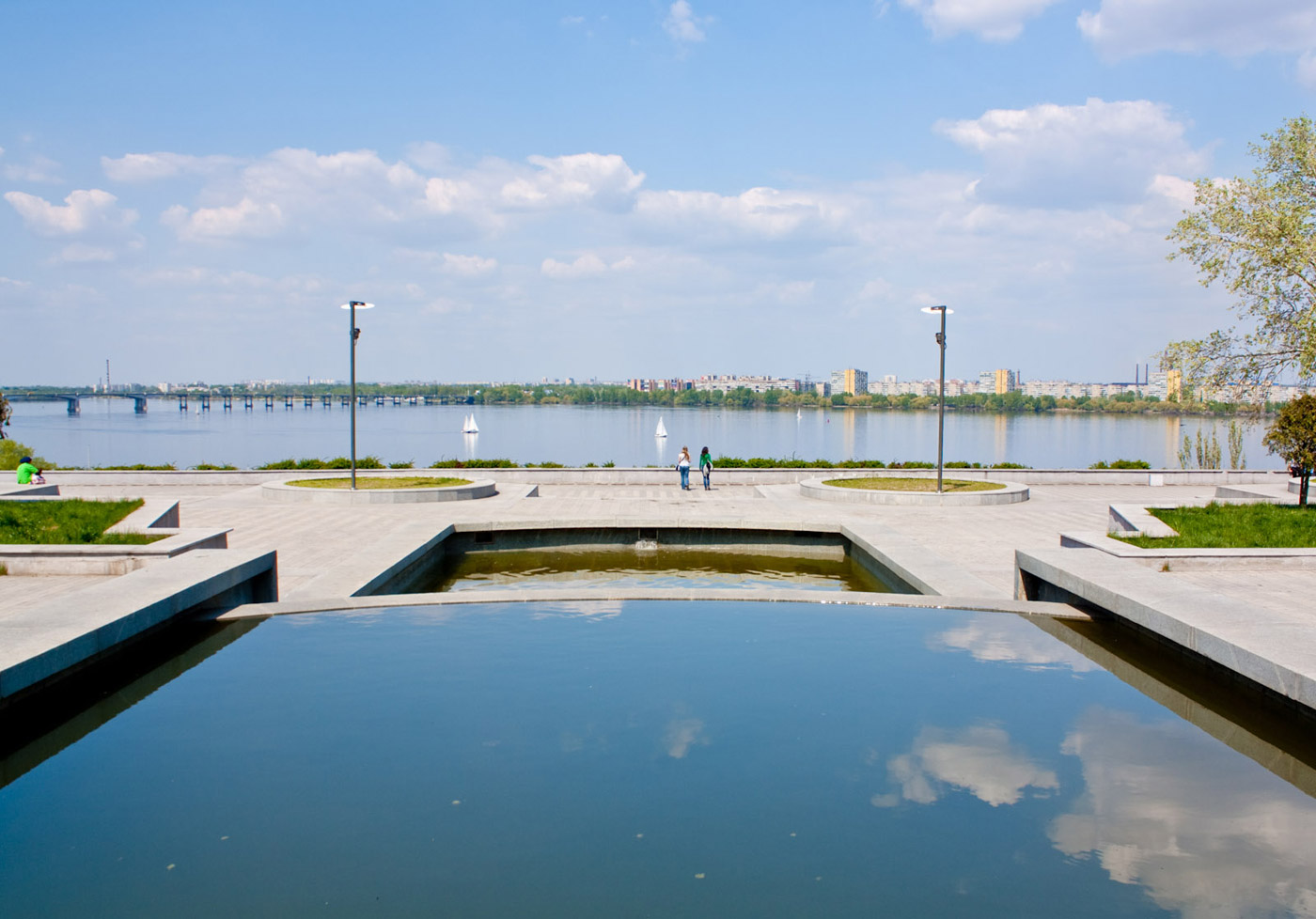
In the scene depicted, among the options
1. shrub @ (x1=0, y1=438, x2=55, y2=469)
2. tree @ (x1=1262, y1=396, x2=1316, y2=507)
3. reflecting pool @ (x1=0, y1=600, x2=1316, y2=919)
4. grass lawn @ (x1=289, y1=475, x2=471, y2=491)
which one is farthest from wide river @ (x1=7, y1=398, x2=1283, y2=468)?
reflecting pool @ (x1=0, y1=600, x2=1316, y2=919)

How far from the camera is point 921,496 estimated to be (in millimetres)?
18516

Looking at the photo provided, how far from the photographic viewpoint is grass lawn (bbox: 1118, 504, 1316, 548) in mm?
10789

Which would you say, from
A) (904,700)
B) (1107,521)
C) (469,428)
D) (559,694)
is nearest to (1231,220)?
(1107,521)

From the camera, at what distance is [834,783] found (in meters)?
4.70

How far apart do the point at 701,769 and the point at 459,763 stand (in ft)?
4.15

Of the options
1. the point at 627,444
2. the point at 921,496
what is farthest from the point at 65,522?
the point at 627,444

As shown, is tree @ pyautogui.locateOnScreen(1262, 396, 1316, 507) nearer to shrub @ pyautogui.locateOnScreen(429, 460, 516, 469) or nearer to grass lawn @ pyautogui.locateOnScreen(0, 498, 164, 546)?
grass lawn @ pyautogui.locateOnScreen(0, 498, 164, 546)

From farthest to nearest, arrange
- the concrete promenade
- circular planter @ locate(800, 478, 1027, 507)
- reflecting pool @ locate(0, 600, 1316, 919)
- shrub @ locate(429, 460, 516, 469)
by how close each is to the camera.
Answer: shrub @ locate(429, 460, 516, 469)
circular planter @ locate(800, 478, 1027, 507)
the concrete promenade
reflecting pool @ locate(0, 600, 1316, 919)

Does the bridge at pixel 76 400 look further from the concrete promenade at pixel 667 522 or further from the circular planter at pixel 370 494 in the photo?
the circular planter at pixel 370 494

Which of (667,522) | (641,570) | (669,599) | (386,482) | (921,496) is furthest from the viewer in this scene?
(386,482)

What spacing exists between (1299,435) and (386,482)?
16.6m

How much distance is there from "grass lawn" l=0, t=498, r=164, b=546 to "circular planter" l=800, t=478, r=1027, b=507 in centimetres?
1263

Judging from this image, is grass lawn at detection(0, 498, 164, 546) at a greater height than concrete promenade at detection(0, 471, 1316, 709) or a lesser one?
greater

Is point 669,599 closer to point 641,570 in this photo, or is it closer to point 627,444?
point 641,570
